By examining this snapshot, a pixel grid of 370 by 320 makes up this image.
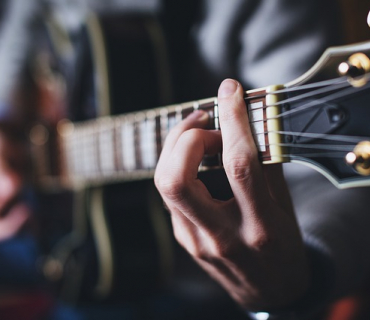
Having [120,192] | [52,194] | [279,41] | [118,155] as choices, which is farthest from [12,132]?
[279,41]

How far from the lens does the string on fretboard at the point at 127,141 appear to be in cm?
29

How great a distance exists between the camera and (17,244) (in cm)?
98

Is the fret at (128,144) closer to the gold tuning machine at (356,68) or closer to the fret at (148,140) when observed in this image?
the fret at (148,140)

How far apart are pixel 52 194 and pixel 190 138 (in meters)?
0.65

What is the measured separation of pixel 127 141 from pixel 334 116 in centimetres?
26

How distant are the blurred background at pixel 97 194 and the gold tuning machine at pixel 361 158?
0.16 meters

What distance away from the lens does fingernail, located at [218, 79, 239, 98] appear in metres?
0.27

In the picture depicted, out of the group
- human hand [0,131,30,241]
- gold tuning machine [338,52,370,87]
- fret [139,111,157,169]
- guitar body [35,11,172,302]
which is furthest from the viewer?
human hand [0,131,30,241]

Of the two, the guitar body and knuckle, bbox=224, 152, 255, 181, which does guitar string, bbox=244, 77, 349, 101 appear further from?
the guitar body

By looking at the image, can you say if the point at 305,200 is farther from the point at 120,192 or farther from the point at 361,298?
the point at 120,192

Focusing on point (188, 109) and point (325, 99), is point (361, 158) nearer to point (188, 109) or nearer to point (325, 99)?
point (325, 99)

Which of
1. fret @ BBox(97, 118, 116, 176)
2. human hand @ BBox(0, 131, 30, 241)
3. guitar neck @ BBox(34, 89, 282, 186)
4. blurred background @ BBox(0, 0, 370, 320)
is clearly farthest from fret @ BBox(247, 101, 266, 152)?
human hand @ BBox(0, 131, 30, 241)

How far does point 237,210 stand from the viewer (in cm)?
30

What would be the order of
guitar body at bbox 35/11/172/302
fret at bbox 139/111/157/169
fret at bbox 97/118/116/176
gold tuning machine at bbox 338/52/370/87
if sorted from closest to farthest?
1. gold tuning machine at bbox 338/52/370/87
2. fret at bbox 139/111/157/169
3. fret at bbox 97/118/116/176
4. guitar body at bbox 35/11/172/302
